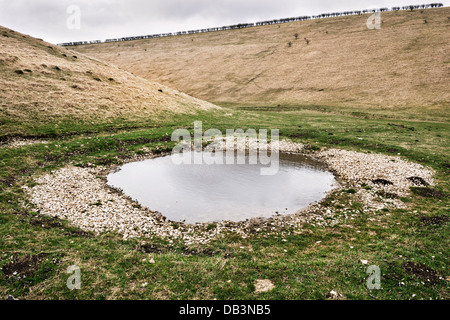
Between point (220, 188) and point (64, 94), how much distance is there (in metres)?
33.0

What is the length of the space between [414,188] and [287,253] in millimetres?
13490

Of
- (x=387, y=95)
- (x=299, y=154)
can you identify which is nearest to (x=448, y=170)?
(x=299, y=154)

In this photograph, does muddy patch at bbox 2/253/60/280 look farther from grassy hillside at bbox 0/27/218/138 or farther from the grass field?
grassy hillside at bbox 0/27/218/138

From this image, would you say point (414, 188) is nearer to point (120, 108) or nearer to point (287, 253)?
point (287, 253)

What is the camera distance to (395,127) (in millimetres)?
40344

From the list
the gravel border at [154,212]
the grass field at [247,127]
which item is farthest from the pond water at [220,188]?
the grass field at [247,127]

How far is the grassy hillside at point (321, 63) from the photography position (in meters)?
67.1

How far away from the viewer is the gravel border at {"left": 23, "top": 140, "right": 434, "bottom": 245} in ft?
45.8

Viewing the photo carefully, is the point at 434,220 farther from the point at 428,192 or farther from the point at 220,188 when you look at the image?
the point at 220,188

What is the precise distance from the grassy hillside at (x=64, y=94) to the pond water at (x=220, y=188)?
604 inches

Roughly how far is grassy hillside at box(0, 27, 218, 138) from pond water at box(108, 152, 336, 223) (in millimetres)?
15345

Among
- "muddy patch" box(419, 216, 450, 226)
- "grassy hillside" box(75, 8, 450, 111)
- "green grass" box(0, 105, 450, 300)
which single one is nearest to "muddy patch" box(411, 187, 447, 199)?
"green grass" box(0, 105, 450, 300)

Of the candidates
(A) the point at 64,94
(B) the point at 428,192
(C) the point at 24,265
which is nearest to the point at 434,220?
(B) the point at 428,192

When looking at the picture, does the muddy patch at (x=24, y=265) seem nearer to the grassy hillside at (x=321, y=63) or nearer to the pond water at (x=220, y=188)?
the pond water at (x=220, y=188)
